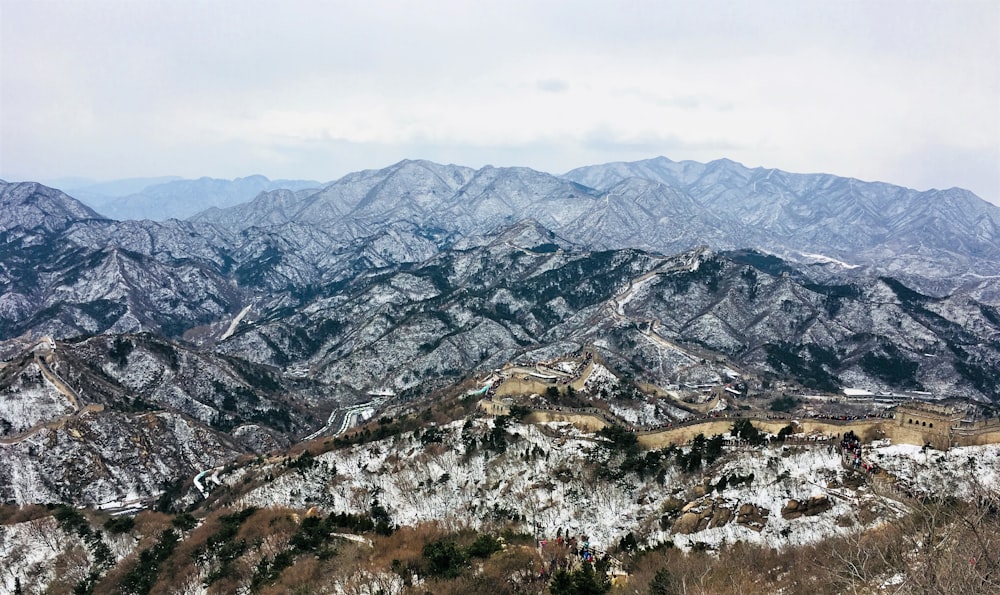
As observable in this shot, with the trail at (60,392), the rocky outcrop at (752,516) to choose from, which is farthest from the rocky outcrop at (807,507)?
the trail at (60,392)

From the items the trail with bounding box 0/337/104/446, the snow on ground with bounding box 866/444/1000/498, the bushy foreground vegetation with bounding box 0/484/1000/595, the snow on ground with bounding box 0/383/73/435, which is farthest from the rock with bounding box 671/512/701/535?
the snow on ground with bounding box 0/383/73/435

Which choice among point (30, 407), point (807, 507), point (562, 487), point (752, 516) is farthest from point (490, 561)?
point (30, 407)

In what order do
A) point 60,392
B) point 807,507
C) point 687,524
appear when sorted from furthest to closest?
point 60,392 < point 687,524 < point 807,507

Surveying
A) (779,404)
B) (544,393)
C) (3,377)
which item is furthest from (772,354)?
(3,377)

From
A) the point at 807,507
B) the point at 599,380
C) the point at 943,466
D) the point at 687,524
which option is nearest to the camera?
the point at 807,507

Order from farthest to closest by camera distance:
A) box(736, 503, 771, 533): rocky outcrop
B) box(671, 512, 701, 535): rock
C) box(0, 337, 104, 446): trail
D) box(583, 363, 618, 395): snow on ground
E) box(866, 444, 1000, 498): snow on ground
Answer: box(583, 363, 618, 395): snow on ground
box(0, 337, 104, 446): trail
box(671, 512, 701, 535): rock
box(866, 444, 1000, 498): snow on ground
box(736, 503, 771, 533): rocky outcrop

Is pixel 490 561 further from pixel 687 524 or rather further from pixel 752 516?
pixel 752 516

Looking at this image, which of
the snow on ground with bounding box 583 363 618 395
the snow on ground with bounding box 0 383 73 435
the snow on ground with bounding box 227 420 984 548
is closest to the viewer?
the snow on ground with bounding box 227 420 984 548

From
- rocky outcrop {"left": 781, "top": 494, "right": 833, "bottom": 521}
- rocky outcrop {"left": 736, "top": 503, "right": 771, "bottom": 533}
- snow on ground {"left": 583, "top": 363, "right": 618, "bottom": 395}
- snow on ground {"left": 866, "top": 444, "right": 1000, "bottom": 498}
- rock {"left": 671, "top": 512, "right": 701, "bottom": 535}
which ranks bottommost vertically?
snow on ground {"left": 583, "top": 363, "right": 618, "bottom": 395}

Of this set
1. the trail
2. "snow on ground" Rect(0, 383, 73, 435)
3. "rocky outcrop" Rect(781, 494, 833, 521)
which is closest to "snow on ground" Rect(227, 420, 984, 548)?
"rocky outcrop" Rect(781, 494, 833, 521)

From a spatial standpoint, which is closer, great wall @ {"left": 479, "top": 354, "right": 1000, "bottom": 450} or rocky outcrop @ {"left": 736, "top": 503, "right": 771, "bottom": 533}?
rocky outcrop @ {"left": 736, "top": 503, "right": 771, "bottom": 533}

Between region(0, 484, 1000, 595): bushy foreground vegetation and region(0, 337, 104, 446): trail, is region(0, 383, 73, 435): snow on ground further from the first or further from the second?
region(0, 484, 1000, 595): bushy foreground vegetation

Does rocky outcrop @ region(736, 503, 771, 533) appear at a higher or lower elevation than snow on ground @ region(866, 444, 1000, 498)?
lower
